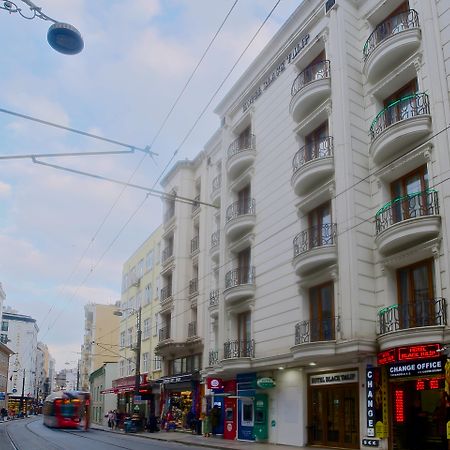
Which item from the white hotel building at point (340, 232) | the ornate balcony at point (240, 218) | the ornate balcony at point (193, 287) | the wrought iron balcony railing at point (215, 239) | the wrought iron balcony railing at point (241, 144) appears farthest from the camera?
the ornate balcony at point (193, 287)

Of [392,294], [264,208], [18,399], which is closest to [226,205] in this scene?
[264,208]

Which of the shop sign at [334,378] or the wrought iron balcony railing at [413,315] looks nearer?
the wrought iron balcony railing at [413,315]

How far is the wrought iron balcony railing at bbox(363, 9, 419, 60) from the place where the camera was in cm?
2148

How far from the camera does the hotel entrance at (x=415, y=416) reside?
19172mm

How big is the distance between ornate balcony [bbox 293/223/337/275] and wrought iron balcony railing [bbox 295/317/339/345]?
2089mm

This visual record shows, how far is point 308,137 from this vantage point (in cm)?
2667

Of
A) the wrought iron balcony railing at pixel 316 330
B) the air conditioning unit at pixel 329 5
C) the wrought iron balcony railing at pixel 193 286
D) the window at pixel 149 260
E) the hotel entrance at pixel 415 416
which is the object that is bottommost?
the hotel entrance at pixel 415 416

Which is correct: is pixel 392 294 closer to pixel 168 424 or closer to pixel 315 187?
pixel 315 187

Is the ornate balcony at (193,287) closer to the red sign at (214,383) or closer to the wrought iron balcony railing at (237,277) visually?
the wrought iron balcony railing at (237,277)

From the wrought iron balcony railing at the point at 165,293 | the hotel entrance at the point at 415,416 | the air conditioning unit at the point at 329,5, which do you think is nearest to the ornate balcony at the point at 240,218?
the air conditioning unit at the point at 329,5

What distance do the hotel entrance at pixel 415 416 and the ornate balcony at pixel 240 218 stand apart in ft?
39.4

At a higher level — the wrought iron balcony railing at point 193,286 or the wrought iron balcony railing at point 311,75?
the wrought iron balcony railing at point 311,75

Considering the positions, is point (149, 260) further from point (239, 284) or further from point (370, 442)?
point (370, 442)

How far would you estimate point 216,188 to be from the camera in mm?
37812
